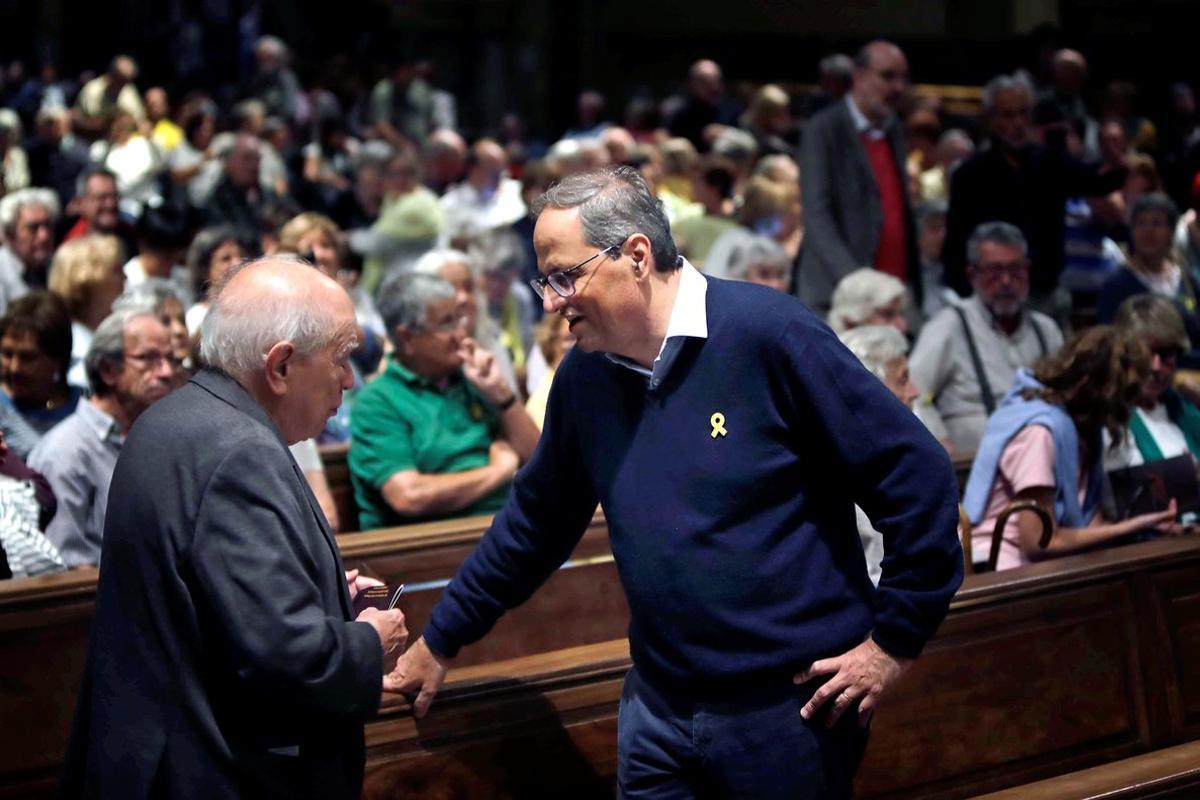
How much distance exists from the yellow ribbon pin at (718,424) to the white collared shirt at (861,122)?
4586 millimetres

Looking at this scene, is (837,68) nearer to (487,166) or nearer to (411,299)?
(487,166)

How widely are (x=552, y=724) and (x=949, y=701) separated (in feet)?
3.27

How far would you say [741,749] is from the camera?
262cm

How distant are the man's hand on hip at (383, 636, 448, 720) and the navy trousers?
18.2 inches

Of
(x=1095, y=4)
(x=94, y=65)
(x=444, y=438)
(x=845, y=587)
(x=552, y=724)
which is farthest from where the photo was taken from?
(x=94, y=65)

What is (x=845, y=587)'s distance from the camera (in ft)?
8.75

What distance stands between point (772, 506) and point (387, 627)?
0.65 m

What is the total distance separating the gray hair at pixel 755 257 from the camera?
22.7ft

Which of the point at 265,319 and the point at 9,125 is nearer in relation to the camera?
the point at 265,319

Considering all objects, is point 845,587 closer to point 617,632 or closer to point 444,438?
point 617,632

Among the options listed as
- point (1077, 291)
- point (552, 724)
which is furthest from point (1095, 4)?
point (552, 724)

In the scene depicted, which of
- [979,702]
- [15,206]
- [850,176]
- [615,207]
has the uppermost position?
[615,207]

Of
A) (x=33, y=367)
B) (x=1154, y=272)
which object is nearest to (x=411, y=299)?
(x=33, y=367)

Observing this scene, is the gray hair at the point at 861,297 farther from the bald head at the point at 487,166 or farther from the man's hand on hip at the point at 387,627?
the bald head at the point at 487,166
